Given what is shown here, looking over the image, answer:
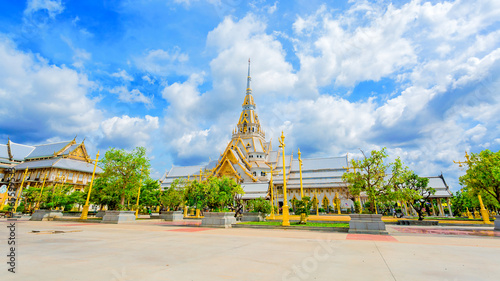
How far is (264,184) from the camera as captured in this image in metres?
49.0

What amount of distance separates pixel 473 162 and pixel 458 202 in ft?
101

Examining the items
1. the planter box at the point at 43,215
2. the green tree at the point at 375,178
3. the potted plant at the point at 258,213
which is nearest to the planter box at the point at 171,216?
the potted plant at the point at 258,213

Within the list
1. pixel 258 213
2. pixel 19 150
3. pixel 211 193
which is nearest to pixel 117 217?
pixel 211 193

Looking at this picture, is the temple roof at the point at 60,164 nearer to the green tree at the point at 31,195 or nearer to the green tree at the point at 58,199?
the green tree at the point at 31,195

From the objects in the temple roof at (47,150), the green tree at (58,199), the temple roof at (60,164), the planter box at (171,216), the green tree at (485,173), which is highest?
the temple roof at (47,150)

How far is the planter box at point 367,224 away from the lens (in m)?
12.9

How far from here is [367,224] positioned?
13359 mm

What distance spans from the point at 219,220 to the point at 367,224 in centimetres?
1014

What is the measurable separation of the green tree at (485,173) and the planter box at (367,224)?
11.9m

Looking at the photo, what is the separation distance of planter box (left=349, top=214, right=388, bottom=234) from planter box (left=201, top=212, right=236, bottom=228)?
340 inches

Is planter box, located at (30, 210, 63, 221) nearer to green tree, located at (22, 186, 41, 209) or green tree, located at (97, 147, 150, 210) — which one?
green tree, located at (97, 147, 150, 210)

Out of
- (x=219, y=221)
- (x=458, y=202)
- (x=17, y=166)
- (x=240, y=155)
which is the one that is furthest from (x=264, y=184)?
(x=17, y=166)

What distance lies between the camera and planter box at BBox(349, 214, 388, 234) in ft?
42.5

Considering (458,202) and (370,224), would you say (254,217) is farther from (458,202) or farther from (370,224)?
(458,202)
